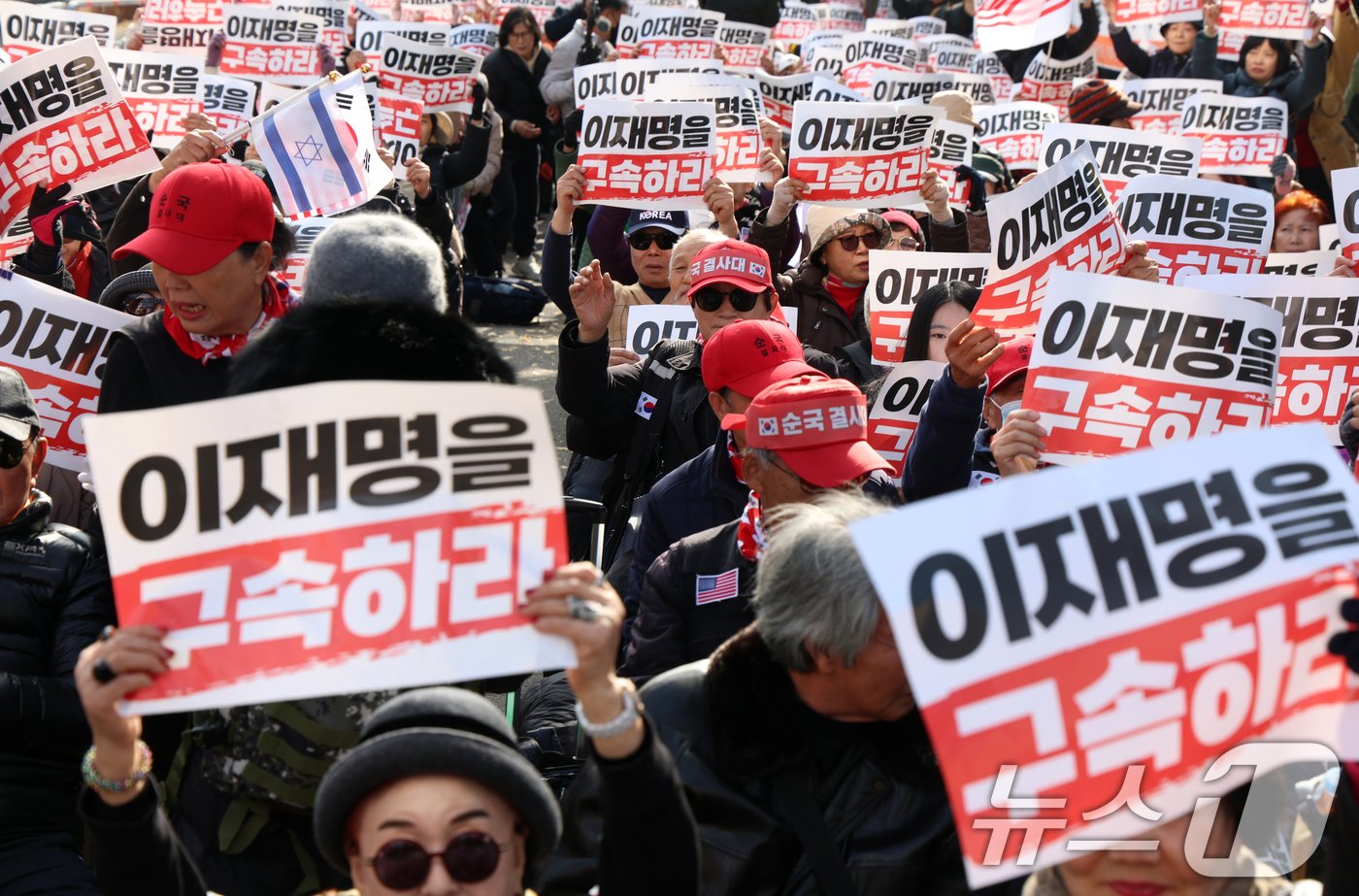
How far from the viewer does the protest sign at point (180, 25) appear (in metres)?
12.3

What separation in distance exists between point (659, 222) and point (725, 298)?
170 cm

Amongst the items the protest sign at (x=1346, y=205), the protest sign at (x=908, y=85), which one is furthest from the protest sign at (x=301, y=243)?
the protest sign at (x=908, y=85)

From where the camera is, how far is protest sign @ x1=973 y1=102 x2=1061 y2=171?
11312 mm

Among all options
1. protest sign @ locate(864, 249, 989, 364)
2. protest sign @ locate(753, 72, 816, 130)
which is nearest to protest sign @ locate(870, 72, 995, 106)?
protest sign @ locate(753, 72, 816, 130)

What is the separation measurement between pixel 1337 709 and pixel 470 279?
11287mm

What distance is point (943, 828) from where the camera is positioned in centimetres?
305

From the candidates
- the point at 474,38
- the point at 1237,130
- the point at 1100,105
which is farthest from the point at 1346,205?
the point at 474,38

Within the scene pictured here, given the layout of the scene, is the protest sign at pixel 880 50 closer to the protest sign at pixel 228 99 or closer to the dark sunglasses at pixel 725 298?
the protest sign at pixel 228 99

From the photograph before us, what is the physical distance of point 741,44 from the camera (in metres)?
14.1

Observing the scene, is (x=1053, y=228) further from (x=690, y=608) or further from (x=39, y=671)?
(x=39, y=671)

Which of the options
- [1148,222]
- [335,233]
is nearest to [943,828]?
[335,233]

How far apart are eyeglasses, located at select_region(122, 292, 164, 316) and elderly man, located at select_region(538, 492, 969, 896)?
320 centimetres

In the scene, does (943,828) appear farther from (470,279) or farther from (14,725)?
(470,279)

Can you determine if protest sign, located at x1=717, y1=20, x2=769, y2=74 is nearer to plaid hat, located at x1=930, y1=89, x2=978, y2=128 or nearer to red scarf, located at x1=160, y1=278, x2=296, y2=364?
plaid hat, located at x1=930, y1=89, x2=978, y2=128
